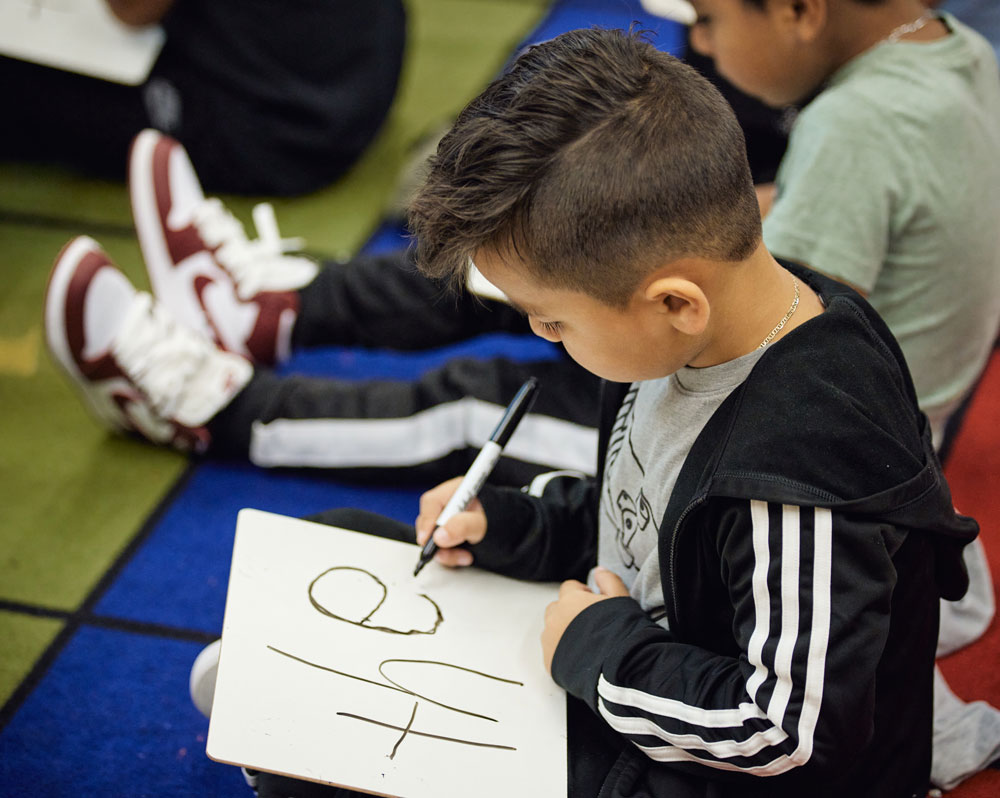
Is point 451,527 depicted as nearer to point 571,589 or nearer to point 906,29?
point 571,589

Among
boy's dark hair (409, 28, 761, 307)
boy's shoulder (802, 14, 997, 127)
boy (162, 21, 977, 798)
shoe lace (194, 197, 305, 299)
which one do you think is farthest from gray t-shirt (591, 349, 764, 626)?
shoe lace (194, 197, 305, 299)

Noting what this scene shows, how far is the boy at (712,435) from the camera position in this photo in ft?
1.85

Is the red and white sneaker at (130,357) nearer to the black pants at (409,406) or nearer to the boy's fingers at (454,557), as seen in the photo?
the black pants at (409,406)

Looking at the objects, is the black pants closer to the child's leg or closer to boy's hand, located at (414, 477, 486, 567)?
the child's leg

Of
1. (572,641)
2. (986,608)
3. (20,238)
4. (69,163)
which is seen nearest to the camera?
(572,641)

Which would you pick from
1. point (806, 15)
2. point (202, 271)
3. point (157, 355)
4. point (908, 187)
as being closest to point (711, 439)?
point (908, 187)

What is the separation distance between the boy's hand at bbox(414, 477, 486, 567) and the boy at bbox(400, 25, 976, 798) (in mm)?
128

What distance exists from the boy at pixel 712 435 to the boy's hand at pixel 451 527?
0.13 meters

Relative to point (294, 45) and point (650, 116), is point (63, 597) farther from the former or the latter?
point (294, 45)

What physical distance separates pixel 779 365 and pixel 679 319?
0.23ft

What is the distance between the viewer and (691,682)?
0.62m

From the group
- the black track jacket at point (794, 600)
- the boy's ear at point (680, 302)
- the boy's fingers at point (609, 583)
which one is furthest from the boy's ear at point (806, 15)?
the boy's fingers at point (609, 583)

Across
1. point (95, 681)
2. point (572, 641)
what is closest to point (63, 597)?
point (95, 681)

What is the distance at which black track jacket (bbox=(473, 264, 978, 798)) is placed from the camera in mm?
567
